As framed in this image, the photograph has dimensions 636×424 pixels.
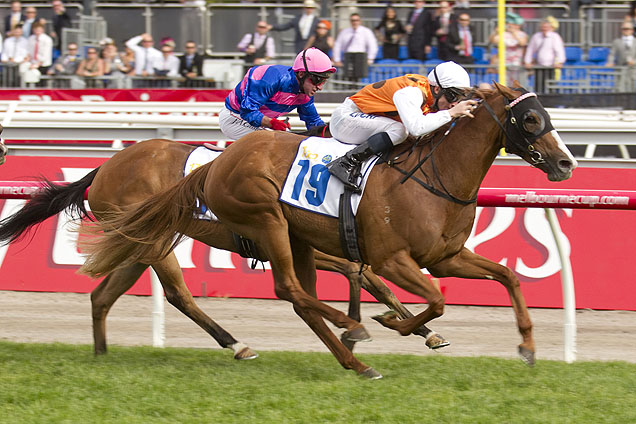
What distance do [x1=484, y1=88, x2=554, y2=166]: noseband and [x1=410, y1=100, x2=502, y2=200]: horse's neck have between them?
3.7 inches

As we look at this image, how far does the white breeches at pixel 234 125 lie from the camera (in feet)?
20.7

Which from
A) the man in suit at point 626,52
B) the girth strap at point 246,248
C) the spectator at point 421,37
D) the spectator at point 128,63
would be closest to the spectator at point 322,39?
the spectator at point 421,37

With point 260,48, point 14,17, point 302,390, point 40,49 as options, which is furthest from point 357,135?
point 14,17

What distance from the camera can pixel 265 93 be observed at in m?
6.12

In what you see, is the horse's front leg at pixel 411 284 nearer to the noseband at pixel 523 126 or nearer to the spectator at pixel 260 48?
the noseband at pixel 523 126

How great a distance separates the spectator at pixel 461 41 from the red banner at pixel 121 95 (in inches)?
113

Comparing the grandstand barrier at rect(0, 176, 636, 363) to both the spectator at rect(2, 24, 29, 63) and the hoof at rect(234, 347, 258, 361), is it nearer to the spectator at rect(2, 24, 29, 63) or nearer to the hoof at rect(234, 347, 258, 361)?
the hoof at rect(234, 347, 258, 361)

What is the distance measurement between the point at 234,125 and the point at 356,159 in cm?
168

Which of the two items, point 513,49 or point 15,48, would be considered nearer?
point 513,49

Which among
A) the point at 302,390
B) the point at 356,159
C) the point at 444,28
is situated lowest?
the point at 302,390

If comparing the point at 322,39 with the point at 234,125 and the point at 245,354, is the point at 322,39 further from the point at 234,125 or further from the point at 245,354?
the point at 245,354

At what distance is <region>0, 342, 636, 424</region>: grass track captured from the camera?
3.90 metres

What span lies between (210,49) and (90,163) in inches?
226

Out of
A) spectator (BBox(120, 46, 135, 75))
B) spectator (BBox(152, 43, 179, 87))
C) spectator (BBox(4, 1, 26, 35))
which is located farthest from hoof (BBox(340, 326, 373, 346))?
spectator (BBox(4, 1, 26, 35))
